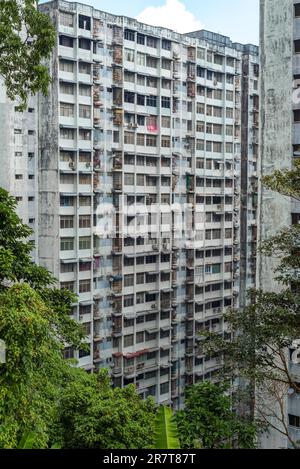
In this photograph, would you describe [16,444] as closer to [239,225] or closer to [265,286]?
[265,286]

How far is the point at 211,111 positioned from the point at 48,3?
15176 mm

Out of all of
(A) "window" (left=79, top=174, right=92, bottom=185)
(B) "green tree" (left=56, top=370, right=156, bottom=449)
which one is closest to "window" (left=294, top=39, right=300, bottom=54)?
(B) "green tree" (left=56, top=370, right=156, bottom=449)

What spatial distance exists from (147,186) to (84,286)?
329 inches

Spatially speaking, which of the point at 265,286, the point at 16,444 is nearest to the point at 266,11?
the point at 265,286

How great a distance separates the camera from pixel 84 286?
124 ft

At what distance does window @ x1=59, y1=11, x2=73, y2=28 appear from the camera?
35.4 meters

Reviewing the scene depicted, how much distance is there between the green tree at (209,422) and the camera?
15.7m

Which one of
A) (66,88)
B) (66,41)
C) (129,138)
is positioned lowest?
(129,138)

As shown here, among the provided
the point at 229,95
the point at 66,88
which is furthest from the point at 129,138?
the point at 229,95

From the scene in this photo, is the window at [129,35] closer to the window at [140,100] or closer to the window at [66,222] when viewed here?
the window at [140,100]

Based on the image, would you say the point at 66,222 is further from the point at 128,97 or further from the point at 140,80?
the point at 140,80

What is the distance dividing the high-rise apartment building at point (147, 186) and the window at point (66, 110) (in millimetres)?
84

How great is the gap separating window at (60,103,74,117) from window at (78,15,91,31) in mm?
4721
